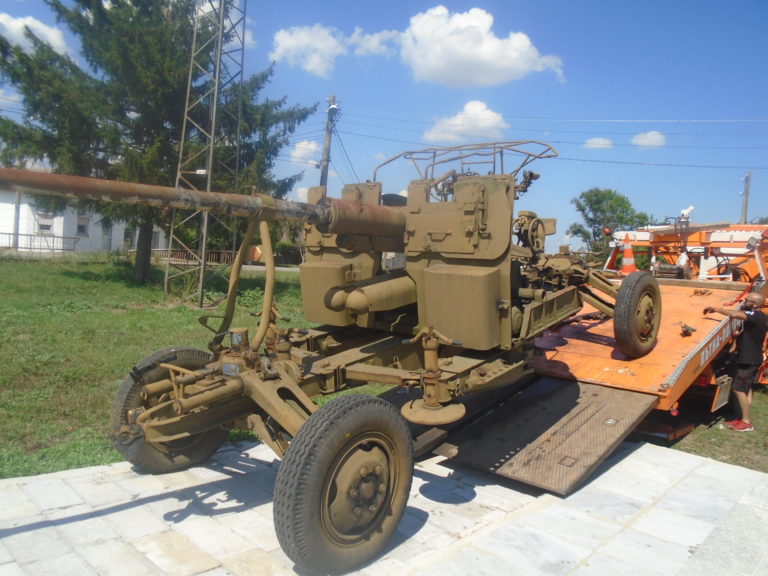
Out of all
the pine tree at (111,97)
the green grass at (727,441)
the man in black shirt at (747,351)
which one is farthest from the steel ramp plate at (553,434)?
the pine tree at (111,97)

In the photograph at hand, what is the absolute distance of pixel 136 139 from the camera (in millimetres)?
15914

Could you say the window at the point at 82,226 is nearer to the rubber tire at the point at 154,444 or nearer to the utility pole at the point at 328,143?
the utility pole at the point at 328,143

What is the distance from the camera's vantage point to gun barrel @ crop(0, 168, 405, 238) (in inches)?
113

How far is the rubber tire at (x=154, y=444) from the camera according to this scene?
446 centimetres

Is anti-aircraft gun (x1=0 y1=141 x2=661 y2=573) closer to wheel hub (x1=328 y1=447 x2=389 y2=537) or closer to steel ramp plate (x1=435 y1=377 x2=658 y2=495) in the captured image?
wheel hub (x1=328 y1=447 x2=389 y2=537)

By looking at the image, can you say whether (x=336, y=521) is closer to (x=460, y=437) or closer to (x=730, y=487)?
(x=460, y=437)

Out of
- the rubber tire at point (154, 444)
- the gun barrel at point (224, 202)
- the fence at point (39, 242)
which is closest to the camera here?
the gun barrel at point (224, 202)

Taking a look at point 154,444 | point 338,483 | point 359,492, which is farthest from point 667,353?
point 154,444

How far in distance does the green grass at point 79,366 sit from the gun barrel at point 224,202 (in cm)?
262

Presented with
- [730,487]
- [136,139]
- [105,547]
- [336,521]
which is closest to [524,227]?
A: [730,487]

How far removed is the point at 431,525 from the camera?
4246 mm

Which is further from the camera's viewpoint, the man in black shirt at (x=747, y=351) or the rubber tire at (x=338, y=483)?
the man in black shirt at (x=747, y=351)

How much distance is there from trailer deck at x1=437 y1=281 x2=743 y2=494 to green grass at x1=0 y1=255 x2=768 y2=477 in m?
1.01

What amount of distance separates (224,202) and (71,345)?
6299 mm
